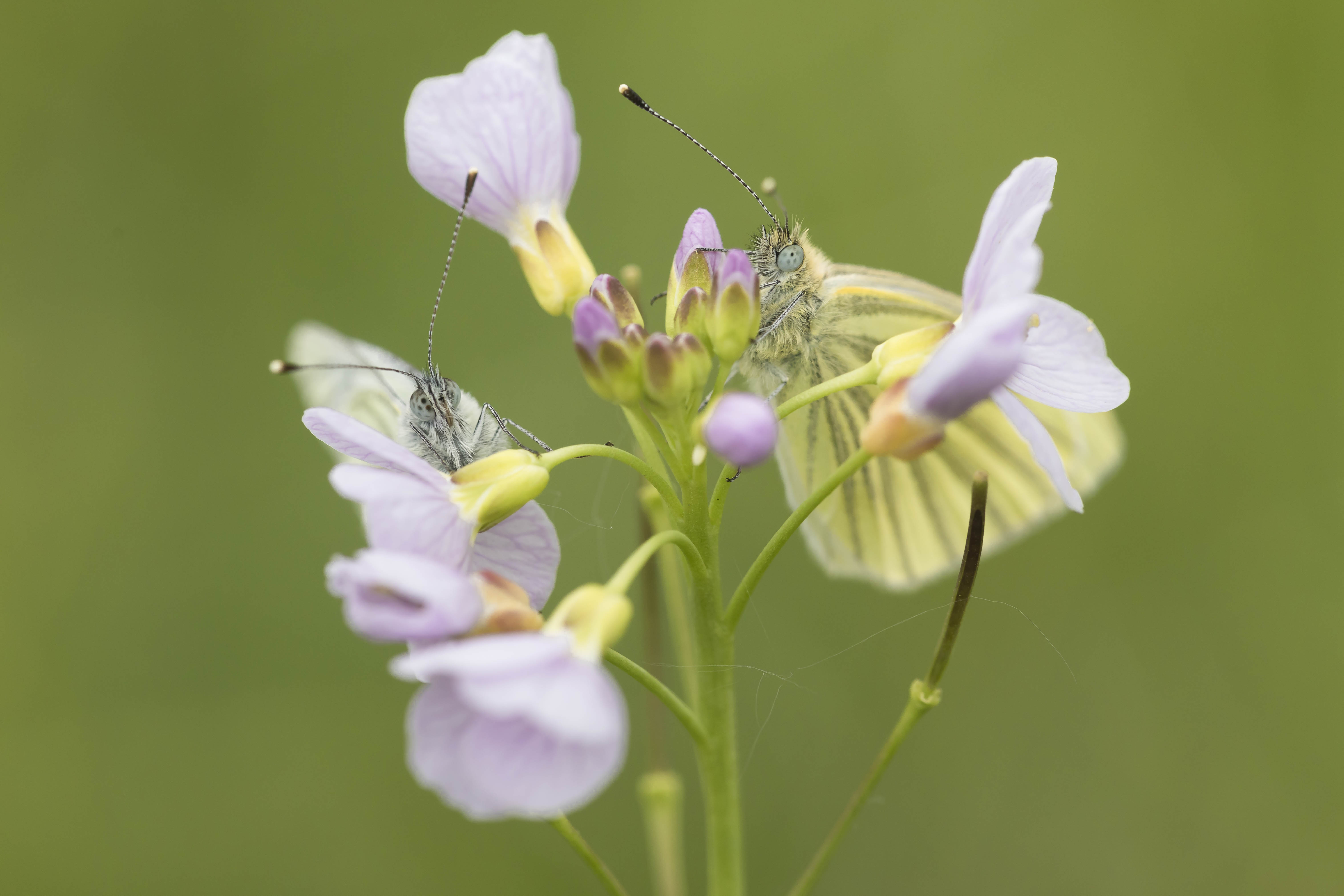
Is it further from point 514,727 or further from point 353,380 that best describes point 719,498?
point 353,380

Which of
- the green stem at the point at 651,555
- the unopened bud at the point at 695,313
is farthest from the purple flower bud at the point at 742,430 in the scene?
the unopened bud at the point at 695,313

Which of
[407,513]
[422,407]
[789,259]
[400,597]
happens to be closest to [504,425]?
[422,407]

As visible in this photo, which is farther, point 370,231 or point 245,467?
point 370,231

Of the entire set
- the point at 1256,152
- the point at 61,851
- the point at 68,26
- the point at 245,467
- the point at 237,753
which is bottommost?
the point at 61,851

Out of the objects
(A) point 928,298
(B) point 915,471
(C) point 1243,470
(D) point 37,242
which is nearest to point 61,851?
(D) point 37,242

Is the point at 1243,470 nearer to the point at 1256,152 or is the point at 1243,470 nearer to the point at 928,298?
the point at 1256,152

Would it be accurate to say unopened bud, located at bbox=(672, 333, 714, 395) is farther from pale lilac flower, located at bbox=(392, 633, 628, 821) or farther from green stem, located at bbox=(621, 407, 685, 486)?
pale lilac flower, located at bbox=(392, 633, 628, 821)

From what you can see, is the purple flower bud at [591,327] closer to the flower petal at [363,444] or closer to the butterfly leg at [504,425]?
the flower petal at [363,444]

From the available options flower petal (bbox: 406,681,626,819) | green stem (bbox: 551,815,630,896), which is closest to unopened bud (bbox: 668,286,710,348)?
flower petal (bbox: 406,681,626,819)
